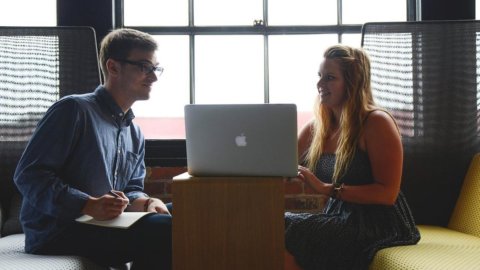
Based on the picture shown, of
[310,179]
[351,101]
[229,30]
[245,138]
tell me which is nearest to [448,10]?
[351,101]

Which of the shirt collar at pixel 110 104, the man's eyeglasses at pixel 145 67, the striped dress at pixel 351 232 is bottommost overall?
the striped dress at pixel 351 232

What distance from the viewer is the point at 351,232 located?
5.73ft

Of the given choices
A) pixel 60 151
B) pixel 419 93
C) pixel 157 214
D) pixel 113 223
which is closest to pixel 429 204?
pixel 419 93

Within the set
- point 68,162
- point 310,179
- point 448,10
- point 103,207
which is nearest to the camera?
point 103,207

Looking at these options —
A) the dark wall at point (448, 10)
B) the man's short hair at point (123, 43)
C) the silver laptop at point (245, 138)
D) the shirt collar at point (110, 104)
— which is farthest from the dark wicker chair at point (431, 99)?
the shirt collar at point (110, 104)

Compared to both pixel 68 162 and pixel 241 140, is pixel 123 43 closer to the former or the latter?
pixel 68 162

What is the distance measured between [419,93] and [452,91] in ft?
0.43

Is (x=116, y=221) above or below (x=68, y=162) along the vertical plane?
below

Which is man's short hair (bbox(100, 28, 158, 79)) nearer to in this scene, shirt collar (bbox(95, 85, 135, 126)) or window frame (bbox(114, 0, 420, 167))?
shirt collar (bbox(95, 85, 135, 126))

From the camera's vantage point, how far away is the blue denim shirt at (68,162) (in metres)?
1.51

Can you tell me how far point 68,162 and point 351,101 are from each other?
0.98 metres

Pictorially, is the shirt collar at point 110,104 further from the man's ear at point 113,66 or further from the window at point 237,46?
the window at point 237,46

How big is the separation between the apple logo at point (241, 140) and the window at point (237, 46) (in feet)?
3.14

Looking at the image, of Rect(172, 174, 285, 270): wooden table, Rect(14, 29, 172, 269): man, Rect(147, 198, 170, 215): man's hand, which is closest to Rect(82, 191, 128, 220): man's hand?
Rect(14, 29, 172, 269): man
